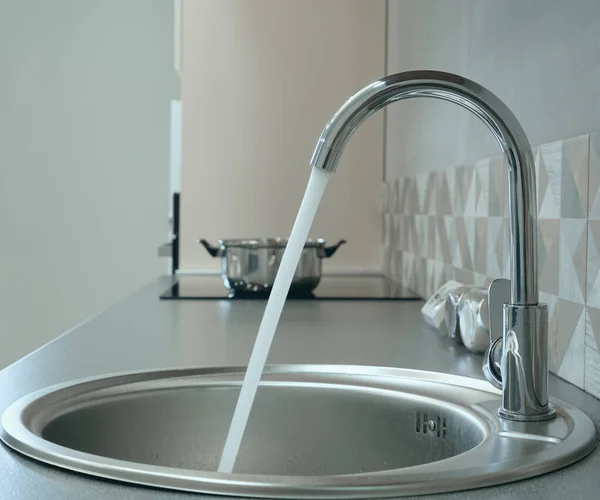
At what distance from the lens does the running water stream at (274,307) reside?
0.75 meters

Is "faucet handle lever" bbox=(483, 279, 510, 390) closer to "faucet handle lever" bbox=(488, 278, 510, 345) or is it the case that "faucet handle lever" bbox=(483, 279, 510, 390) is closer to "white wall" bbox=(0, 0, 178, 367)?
"faucet handle lever" bbox=(488, 278, 510, 345)

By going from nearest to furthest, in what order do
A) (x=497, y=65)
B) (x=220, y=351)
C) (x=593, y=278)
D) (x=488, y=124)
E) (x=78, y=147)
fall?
(x=488, y=124), (x=593, y=278), (x=220, y=351), (x=497, y=65), (x=78, y=147)

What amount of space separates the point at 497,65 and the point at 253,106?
1.24m

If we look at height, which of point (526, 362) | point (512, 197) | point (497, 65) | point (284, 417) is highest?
point (497, 65)

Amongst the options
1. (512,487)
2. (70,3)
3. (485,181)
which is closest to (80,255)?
(70,3)

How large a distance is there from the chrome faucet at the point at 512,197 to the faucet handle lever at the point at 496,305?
0.03 m

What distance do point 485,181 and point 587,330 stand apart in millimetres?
Answer: 493

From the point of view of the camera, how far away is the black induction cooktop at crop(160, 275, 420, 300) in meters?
1.85

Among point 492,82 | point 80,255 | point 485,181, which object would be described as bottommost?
point 80,255

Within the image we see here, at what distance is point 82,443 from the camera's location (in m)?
0.95

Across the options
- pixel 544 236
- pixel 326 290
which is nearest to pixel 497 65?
pixel 544 236

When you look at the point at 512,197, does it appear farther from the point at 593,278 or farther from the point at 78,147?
the point at 78,147

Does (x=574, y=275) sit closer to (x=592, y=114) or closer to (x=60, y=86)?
(x=592, y=114)

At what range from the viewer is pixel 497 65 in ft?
4.41
